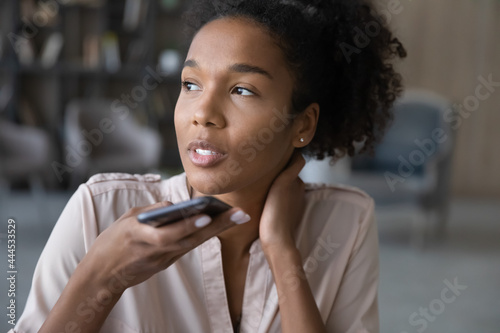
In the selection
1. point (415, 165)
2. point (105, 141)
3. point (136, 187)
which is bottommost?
point (415, 165)

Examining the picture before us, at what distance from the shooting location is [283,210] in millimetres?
1375

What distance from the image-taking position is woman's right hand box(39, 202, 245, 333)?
3.18 ft

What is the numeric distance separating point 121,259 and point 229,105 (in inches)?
17.2

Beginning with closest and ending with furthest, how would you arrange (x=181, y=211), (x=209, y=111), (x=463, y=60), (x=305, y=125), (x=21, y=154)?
(x=181, y=211) → (x=209, y=111) → (x=305, y=125) → (x=21, y=154) → (x=463, y=60)

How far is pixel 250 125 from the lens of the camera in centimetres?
129

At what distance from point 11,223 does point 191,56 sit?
2.15 ft

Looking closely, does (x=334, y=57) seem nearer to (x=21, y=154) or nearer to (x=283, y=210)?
(x=283, y=210)

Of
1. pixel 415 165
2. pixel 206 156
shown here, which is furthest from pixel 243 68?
pixel 415 165

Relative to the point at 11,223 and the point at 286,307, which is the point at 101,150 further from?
the point at 286,307

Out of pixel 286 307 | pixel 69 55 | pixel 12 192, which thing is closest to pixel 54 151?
pixel 12 192

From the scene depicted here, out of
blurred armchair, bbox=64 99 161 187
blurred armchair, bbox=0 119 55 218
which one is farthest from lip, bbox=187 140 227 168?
blurred armchair, bbox=64 99 161 187

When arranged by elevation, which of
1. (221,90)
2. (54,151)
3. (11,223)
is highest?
(54,151)

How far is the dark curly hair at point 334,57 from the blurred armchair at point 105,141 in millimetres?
3520

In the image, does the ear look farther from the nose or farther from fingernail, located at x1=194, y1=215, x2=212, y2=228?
fingernail, located at x1=194, y1=215, x2=212, y2=228
